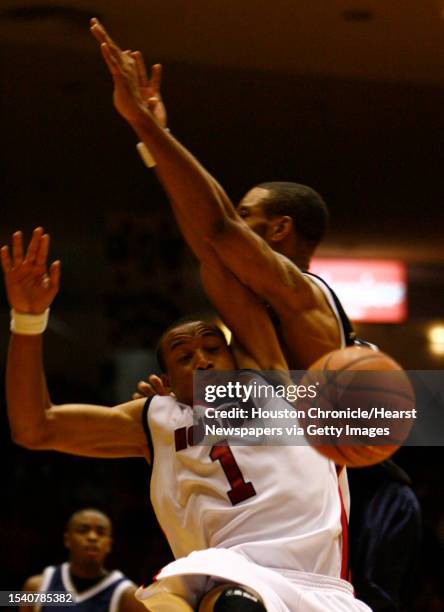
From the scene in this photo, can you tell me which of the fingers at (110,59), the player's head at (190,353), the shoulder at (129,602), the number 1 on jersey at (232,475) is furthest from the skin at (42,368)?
the shoulder at (129,602)

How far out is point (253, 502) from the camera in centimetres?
301

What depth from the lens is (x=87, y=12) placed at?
6.54m

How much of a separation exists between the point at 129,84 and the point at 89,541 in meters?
3.87

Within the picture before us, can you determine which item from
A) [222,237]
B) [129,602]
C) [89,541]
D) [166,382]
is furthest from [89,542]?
[222,237]

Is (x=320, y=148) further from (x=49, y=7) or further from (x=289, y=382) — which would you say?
(x=289, y=382)

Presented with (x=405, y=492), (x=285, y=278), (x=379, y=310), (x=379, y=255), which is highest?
(x=379, y=255)

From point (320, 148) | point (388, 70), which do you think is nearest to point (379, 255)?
point (320, 148)

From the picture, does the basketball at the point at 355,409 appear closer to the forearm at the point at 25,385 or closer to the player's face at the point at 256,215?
the player's face at the point at 256,215

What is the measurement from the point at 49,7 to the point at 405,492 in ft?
12.0

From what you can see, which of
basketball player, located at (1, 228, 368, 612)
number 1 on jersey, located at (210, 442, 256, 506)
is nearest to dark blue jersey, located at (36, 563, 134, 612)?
basketball player, located at (1, 228, 368, 612)

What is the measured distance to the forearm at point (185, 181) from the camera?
303 centimetres

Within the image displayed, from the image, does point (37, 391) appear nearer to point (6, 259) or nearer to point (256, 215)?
point (6, 259)

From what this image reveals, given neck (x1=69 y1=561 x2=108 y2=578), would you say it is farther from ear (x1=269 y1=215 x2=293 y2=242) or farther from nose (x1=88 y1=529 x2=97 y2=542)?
ear (x1=269 y1=215 x2=293 y2=242)

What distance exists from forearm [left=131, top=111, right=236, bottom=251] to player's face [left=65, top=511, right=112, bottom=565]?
3.68 meters
